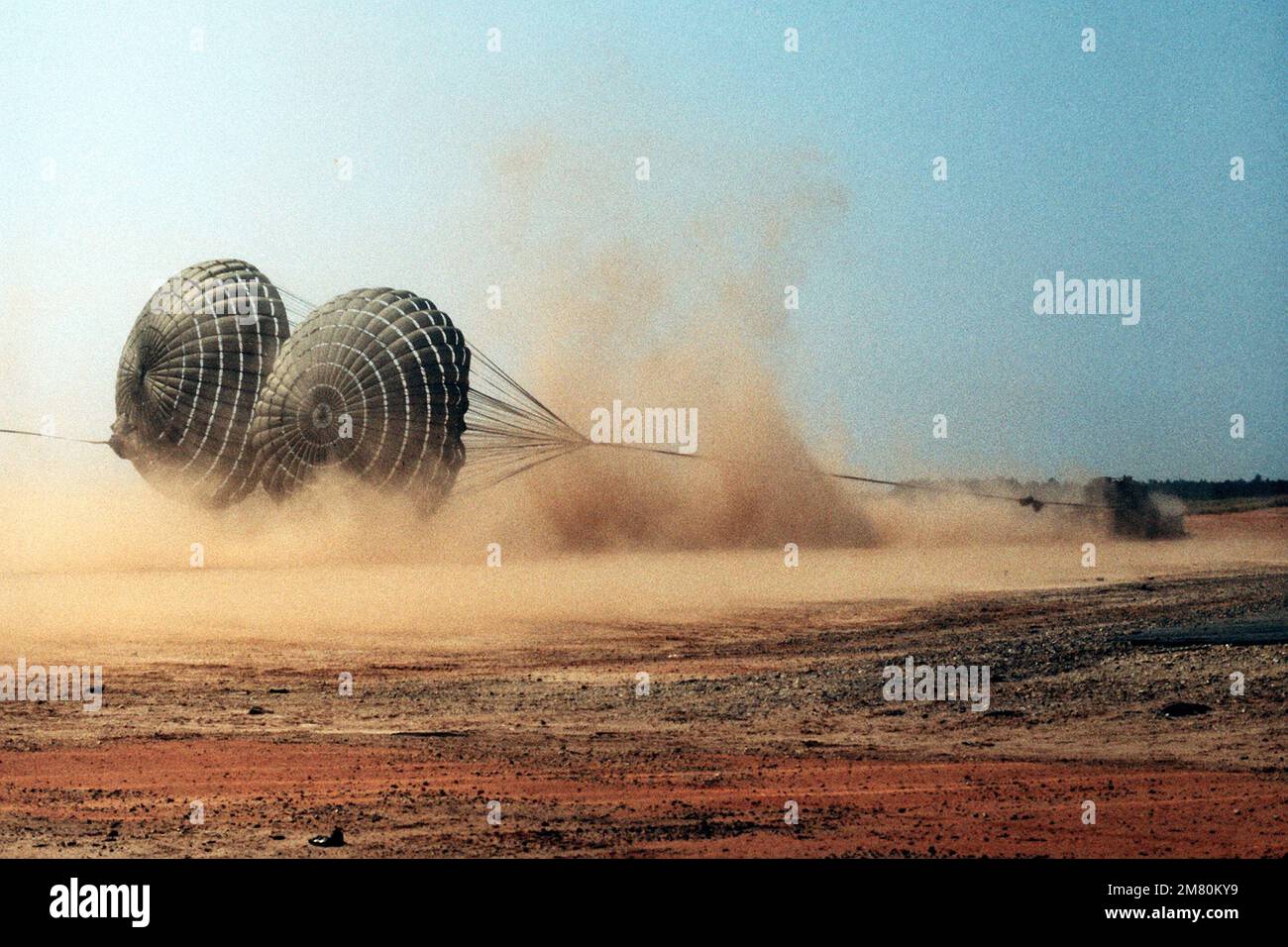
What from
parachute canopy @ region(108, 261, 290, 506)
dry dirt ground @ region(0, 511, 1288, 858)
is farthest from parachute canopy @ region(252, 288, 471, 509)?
dry dirt ground @ region(0, 511, 1288, 858)

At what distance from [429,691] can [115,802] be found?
7.19 m

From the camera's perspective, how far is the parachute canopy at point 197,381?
117ft

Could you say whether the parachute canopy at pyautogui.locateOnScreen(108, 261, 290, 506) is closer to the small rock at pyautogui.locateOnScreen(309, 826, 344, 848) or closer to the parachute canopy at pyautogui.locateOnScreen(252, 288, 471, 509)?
the parachute canopy at pyautogui.locateOnScreen(252, 288, 471, 509)

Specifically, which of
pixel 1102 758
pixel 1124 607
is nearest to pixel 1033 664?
pixel 1102 758

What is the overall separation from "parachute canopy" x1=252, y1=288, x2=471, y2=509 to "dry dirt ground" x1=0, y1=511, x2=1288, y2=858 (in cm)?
442

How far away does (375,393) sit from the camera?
33.2 m

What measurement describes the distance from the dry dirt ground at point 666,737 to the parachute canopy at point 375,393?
4422mm

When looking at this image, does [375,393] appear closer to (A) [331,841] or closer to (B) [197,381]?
(B) [197,381]

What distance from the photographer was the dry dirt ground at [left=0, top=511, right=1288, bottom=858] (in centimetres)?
1513

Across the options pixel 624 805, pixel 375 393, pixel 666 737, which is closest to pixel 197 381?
pixel 375 393

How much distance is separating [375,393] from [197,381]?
546 centimetres

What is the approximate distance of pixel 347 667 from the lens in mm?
25469
